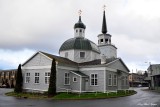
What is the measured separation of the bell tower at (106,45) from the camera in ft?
223

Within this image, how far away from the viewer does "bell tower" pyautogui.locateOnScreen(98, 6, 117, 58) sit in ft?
223

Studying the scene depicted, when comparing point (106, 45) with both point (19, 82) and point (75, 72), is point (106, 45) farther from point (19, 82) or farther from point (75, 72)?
point (19, 82)

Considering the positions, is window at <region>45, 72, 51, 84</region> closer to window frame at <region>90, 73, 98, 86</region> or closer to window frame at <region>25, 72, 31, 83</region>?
window frame at <region>25, 72, 31, 83</region>

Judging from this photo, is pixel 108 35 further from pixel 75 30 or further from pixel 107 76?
pixel 107 76

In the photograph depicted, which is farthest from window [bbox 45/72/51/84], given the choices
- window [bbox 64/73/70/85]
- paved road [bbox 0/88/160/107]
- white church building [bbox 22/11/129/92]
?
paved road [bbox 0/88/160/107]

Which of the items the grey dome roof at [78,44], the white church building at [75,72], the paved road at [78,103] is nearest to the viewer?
the paved road at [78,103]

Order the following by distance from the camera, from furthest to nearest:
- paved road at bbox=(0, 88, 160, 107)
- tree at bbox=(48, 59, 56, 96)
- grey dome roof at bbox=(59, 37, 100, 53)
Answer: grey dome roof at bbox=(59, 37, 100, 53), tree at bbox=(48, 59, 56, 96), paved road at bbox=(0, 88, 160, 107)

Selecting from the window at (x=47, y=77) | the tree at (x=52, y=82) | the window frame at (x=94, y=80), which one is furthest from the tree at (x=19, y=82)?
the window frame at (x=94, y=80)

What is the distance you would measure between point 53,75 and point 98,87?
8.65m

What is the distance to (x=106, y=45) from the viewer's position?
67875 mm

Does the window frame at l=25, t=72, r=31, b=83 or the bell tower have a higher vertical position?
the bell tower

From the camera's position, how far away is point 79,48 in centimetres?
4528

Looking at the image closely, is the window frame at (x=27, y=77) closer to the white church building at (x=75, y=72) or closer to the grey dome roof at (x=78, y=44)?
the white church building at (x=75, y=72)

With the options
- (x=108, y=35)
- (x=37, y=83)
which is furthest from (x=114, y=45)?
(x=37, y=83)
